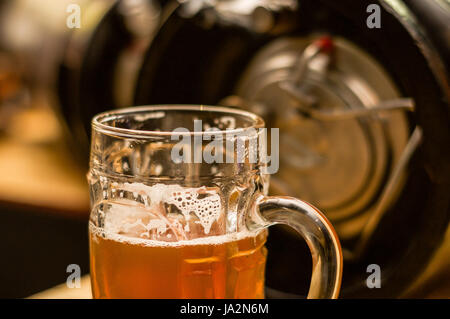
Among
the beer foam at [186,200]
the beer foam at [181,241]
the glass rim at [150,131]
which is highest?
the glass rim at [150,131]

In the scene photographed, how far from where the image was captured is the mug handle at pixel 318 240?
1.56 ft

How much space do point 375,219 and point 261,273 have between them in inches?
7.4

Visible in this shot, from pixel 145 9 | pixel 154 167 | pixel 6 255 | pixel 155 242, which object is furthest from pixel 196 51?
pixel 6 255

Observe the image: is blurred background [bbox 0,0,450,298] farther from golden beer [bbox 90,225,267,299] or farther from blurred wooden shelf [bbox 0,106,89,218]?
golden beer [bbox 90,225,267,299]

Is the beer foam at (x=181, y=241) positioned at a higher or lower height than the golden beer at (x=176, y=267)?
higher

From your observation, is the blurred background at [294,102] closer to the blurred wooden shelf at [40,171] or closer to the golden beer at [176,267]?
the blurred wooden shelf at [40,171]

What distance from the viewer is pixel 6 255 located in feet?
3.42

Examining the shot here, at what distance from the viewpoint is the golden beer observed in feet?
1.63

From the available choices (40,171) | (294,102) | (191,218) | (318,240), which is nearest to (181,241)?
(191,218)

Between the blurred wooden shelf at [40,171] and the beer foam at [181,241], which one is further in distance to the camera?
the blurred wooden shelf at [40,171]

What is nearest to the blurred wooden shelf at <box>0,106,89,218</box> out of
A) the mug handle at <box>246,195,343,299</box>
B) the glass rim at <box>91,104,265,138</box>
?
the glass rim at <box>91,104,265,138</box>

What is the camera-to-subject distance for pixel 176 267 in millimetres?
493

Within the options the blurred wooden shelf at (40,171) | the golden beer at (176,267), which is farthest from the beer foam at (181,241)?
the blurred wooden shelf at (40,171)

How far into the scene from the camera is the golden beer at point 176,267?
19.5 inches
